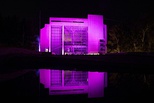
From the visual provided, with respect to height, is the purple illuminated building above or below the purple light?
above

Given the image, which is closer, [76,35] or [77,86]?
[77,86]

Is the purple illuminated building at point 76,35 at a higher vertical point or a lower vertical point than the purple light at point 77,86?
Result: higher

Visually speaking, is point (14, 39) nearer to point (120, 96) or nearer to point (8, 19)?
point (8, 19)

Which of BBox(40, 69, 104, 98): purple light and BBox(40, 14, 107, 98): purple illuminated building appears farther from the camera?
BBox(40, 14, 107, 98): purple illuminated building

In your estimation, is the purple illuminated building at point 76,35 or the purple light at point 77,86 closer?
the purple light at point 77,86

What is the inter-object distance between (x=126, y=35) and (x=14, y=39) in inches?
1025

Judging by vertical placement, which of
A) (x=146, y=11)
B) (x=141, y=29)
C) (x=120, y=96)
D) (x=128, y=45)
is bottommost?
(x=120, y=96)

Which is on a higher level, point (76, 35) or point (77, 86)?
point (76, 35)

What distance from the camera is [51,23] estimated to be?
49719mm

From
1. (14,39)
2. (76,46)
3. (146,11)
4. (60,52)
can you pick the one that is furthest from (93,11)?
(14,39)

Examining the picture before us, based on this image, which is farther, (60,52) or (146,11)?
(60,52)

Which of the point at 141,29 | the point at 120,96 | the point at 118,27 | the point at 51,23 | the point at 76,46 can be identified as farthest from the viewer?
the point at 76,46

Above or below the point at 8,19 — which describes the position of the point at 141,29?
below

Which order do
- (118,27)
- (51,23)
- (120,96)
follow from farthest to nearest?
(51,23) → (118,27) → (120,96)
